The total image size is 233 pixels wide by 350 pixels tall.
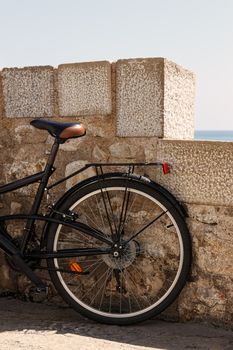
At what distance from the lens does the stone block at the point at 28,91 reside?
3400 millimetres

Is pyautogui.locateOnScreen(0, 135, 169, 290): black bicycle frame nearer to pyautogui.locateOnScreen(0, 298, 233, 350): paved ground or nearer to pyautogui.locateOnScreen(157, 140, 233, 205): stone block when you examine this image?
pyautogui.locateOnScreen(157, 140, 233, 205): stone block

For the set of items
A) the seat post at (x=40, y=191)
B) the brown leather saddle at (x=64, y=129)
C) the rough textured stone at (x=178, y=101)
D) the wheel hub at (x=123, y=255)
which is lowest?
the wheel hub at (x=123, y=255)

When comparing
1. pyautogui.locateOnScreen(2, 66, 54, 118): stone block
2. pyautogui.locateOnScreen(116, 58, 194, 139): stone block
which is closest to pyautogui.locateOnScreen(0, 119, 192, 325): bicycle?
pyautogui.locateOnScreen(116, 58, 194, 139): stone block

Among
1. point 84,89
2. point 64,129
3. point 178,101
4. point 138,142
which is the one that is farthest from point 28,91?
point 178,101

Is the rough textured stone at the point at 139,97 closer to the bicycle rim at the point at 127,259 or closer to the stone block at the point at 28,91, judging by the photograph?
the bicycle rim at the point at 127,259

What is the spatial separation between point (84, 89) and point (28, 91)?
0.41 m

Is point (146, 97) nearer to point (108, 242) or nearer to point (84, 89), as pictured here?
point (84, 89)

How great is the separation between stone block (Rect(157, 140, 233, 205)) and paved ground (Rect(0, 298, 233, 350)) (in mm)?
749

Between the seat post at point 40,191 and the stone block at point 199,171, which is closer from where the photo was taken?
the stone block at point 199,171

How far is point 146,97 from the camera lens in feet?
10.4

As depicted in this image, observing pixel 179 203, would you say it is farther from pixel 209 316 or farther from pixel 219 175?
pixel 209 316

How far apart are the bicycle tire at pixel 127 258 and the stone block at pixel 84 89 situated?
1.62 ft

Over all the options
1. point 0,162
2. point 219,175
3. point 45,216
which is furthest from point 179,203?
point 0,162

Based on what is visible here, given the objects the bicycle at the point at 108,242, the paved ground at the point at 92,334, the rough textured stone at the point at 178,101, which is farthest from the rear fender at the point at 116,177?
the paved ground at the point at 92,334
